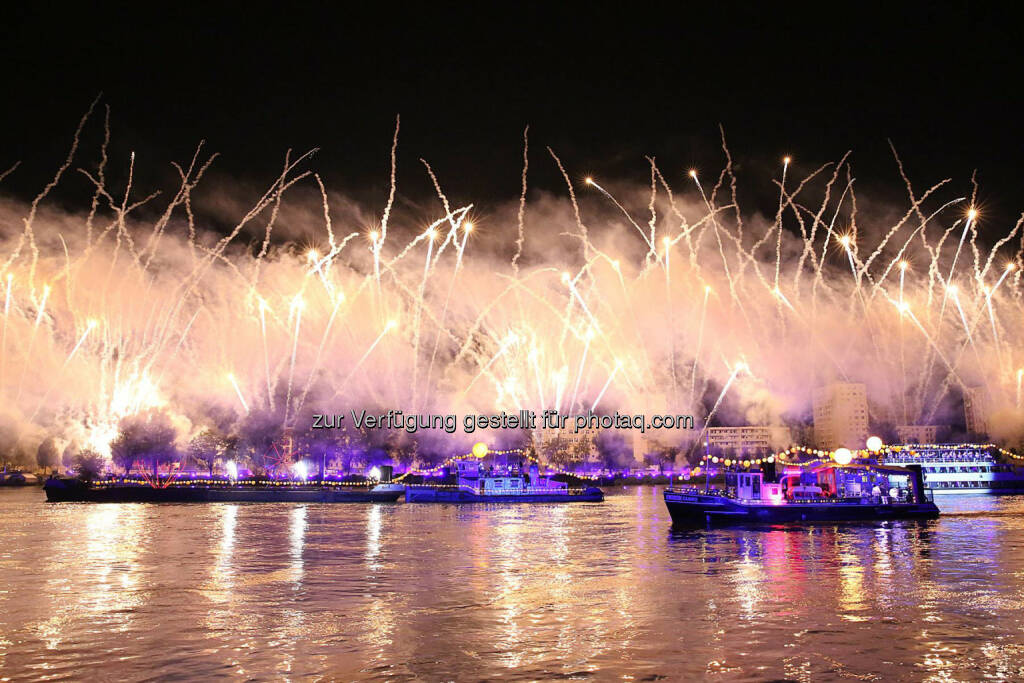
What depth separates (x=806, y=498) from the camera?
6141cm

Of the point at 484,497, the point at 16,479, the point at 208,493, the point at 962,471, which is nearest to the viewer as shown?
the point at 484,497

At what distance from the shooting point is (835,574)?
1304 inches

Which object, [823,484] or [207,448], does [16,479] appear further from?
[823,484]

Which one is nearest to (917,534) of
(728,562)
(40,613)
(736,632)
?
(728,562)

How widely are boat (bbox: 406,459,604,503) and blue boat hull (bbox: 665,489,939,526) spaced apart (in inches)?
1533

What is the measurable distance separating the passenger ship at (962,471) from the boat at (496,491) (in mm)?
50532

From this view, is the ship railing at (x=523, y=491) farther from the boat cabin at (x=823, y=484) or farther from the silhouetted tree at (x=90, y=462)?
the silhouetted tree at (x=90, y=462)

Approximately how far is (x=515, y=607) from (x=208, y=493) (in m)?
91.6

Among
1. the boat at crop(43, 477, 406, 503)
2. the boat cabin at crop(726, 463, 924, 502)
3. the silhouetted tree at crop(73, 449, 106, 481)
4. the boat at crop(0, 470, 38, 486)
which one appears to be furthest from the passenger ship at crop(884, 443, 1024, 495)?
the boat at crop(0, 470, 38, 486)

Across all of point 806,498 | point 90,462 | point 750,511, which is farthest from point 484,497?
point 90,462

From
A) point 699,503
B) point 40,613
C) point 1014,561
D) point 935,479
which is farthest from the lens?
point 935,479

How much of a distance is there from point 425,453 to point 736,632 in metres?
154

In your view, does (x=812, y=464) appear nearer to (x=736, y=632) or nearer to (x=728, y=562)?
(x=728, y=562)

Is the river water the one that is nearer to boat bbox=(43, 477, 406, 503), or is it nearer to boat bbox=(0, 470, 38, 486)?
boat bbox=(43, 477, 406, 503)
